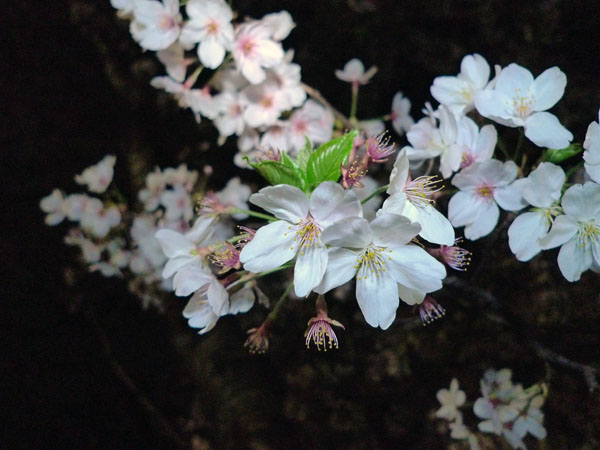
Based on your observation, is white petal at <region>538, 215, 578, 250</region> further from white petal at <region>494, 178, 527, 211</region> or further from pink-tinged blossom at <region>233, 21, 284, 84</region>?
pink-tinged blossom at <region>233, 21, 284, 84</region>

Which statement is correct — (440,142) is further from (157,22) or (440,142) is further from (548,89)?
(157,22)

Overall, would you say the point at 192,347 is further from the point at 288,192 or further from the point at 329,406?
the point at 288,192

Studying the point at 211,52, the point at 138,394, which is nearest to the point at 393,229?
the point at 211,52

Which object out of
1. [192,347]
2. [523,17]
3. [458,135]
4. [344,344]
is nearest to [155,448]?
[192,347]

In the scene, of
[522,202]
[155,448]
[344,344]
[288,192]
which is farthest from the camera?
[155,448]

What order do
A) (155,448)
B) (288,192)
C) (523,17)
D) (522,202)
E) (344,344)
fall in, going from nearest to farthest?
(288,192)
(522,202)
(523,17)
(344,344)
(155,448)

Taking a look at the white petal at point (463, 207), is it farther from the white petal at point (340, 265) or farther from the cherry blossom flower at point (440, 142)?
the white petal at point (340, 265)

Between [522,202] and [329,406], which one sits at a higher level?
[522,202]
